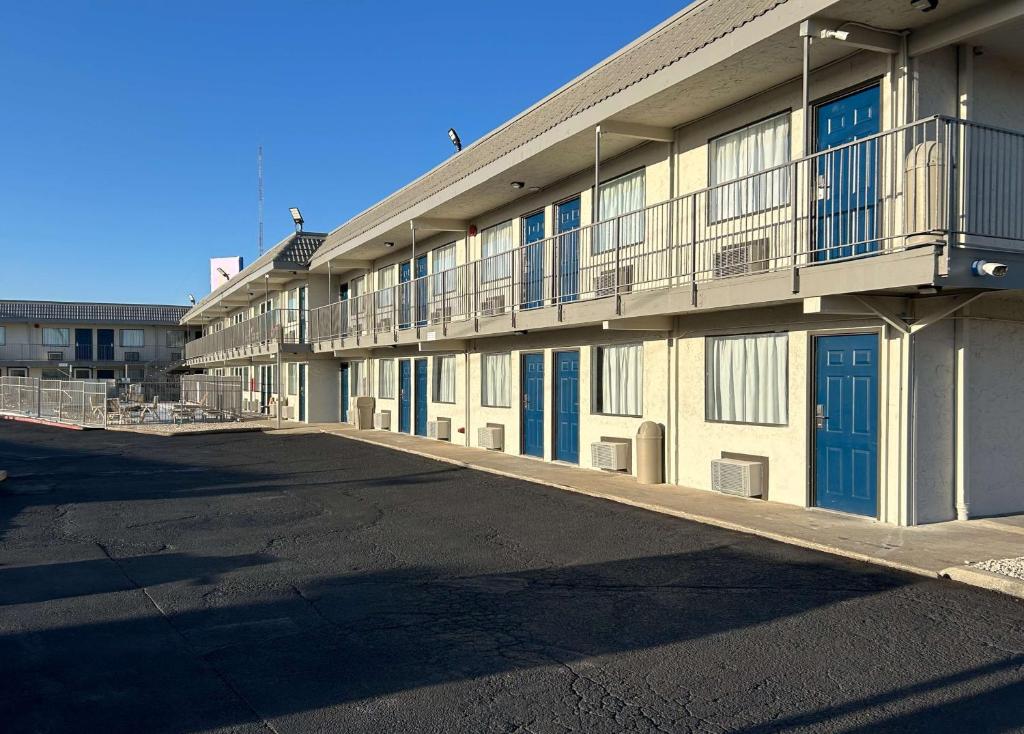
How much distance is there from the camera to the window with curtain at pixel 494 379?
20281mm

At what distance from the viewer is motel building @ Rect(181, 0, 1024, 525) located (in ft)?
31.7

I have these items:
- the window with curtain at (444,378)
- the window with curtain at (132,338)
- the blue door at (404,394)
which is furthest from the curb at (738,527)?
the window with curtain at (132,338)

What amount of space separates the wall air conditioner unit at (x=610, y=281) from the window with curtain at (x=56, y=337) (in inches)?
2189

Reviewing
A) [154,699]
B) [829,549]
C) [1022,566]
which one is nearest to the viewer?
[154,699]

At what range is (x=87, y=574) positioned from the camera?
27.4 ft

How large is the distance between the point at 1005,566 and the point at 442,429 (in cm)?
1673

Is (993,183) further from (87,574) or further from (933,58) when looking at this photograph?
(87,574)

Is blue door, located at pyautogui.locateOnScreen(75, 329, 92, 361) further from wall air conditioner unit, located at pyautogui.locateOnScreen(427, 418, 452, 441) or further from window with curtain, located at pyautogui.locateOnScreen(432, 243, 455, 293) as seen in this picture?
wall air conditioner unit, located at pyautogui.locateOnScreen(427, 418, 452, 441)

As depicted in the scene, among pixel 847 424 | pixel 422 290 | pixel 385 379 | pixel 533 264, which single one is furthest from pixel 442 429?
pixel 847 424

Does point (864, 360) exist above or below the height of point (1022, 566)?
above

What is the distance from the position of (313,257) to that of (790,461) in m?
23.4

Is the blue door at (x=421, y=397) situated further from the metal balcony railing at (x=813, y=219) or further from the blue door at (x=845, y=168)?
the blue door at (x=845, y=168)

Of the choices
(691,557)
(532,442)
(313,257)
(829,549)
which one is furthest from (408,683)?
(313,257)

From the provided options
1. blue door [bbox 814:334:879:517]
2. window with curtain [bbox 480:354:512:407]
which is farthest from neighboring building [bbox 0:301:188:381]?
blue door [bbox 814:334:879:517]
